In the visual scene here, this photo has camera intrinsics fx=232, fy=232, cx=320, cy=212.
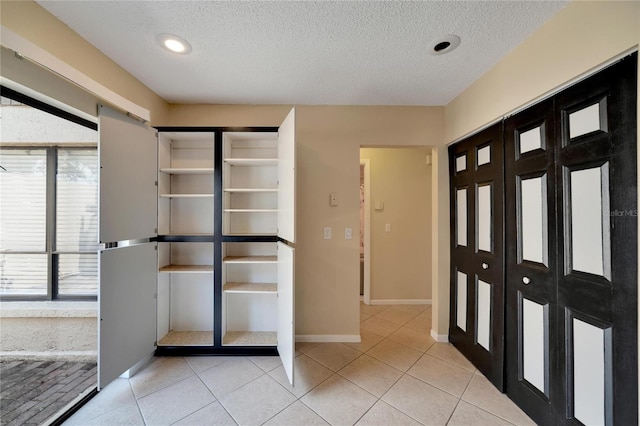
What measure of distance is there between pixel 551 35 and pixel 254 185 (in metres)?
2.42

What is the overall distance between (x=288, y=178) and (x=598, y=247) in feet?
5.83

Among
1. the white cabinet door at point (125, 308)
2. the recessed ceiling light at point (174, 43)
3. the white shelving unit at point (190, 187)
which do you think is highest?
the recessed ceiling light at point (174, 43)

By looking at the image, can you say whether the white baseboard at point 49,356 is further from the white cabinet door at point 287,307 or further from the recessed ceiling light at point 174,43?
the recessed ceiling light at point 174,43

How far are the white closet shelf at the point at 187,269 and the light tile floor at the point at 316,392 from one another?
775mm

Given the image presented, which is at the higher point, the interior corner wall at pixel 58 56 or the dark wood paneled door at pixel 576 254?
the interior corner wall at pixel 58 56

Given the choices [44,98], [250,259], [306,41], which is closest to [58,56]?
[44,98]

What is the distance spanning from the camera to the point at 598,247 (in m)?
1.12

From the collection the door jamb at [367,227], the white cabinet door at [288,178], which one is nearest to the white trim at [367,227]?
the door jamb at [367,227]

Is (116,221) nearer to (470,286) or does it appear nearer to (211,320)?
(211,320)

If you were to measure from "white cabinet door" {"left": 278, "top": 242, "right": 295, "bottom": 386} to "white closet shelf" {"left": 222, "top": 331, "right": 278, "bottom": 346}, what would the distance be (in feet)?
0.75

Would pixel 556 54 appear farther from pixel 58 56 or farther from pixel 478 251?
pixel 58 56

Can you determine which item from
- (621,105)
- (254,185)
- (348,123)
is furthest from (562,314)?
(254,185)

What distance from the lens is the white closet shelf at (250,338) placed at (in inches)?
85.3

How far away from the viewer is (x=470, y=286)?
2.07 meters
